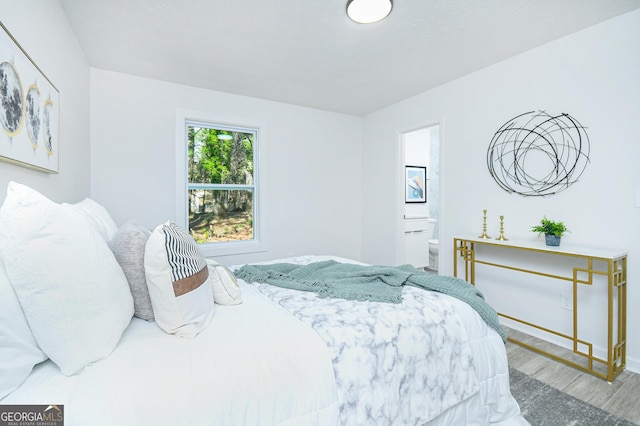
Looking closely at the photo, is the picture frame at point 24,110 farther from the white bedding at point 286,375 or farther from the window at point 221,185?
the window at point 221,185

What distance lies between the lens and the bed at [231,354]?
81 cm

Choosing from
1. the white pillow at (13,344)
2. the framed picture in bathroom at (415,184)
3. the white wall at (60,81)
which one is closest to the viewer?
the white pillow at (13,344)

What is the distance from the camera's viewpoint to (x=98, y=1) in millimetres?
1937

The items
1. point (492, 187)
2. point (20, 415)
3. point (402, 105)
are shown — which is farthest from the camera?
point (402, 105)

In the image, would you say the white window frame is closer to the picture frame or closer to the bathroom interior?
the picture frame

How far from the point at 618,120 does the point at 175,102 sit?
3859 mm

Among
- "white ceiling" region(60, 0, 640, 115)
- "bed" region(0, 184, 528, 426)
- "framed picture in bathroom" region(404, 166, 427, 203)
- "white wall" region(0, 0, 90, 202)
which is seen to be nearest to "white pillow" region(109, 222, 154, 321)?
"bed" region(0, 184, 528, 426)

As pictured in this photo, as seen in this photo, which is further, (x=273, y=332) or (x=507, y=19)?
(x=507, y=19)

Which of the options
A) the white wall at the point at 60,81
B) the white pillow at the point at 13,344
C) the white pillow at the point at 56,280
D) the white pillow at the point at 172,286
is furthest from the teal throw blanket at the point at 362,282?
the white wall at the point at 60,81

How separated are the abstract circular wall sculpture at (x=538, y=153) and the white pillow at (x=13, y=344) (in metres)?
3.21

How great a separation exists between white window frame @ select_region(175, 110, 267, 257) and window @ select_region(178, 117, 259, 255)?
0.04 ft

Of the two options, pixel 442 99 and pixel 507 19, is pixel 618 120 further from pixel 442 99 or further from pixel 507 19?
pixel 442 99

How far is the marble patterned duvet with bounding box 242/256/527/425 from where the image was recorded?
1127 millimetres

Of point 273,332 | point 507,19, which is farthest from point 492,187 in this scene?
point 273,332
